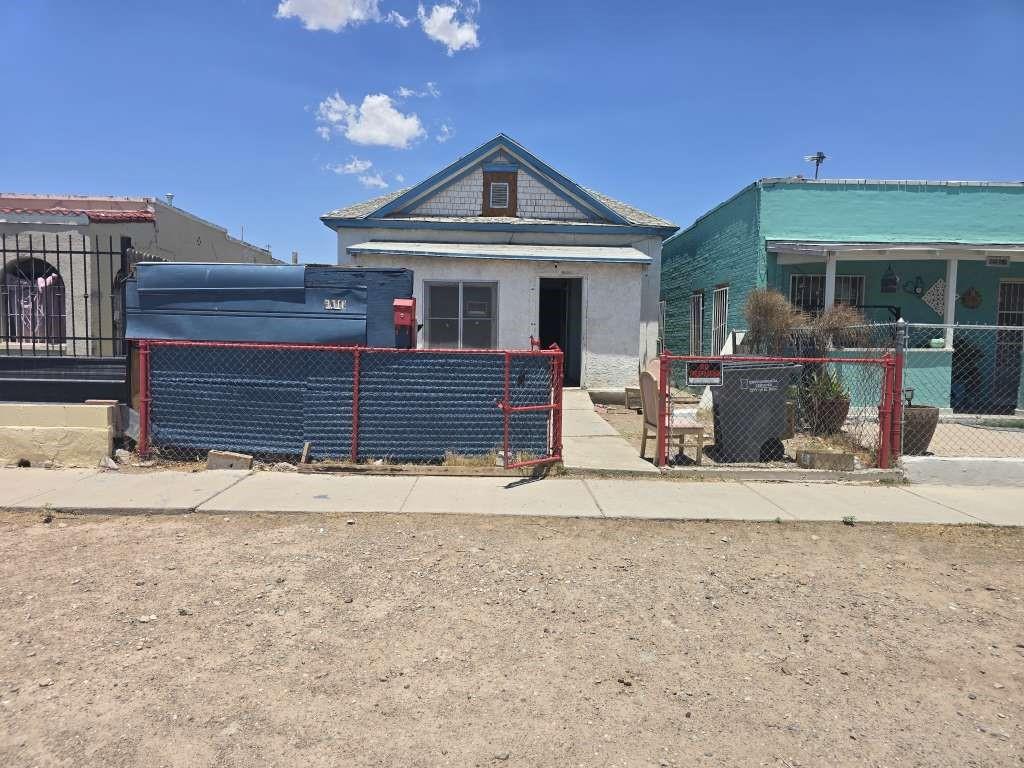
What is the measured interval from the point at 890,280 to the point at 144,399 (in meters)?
13.3

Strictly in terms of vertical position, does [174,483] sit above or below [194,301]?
below

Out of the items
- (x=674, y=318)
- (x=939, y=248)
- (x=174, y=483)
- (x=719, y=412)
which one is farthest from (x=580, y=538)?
(x=674, y=318)

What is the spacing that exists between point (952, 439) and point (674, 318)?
29.6 feet

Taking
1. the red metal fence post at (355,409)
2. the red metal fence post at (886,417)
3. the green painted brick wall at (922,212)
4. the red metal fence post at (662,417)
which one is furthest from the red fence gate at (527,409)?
the green painted brick wall at (922,212)

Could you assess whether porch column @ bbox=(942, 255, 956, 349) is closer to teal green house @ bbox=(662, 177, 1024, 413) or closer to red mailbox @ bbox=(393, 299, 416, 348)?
teal green house @ bbox=(662, 177, 1024, 413)

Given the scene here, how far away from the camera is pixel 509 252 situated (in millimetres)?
13938

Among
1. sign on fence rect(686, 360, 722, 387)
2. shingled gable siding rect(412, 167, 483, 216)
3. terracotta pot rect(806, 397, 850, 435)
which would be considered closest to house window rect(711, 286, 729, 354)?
terracotta pot rect(806, 397, 850, 435)

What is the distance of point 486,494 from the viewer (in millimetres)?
6789

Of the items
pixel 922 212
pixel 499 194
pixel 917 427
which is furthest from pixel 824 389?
pixel 499 194

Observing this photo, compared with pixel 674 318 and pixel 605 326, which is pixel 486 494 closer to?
pixel 605 326

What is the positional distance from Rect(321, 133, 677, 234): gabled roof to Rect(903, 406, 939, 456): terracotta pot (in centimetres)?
805

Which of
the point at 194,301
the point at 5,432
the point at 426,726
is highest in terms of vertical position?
the point at 194,301

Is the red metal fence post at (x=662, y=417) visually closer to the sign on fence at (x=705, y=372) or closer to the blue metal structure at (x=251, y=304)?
the sign on fence at (x=705, y=372)

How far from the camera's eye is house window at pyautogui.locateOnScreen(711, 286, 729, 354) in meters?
14.4
